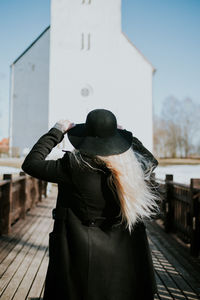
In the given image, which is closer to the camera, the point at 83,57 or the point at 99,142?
the point at 99,142

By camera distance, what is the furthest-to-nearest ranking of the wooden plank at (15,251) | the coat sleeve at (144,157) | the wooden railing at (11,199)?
the wooden railing at (11,199) → the wooden plank at (15,251) → the coat sleeve at (144,157)

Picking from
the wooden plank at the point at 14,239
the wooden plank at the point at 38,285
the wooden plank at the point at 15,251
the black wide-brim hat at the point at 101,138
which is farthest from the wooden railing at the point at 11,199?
the black wide-brim hat at the point at 101,138

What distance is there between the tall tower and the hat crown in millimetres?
22333

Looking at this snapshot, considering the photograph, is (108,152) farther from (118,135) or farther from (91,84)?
(91,84)

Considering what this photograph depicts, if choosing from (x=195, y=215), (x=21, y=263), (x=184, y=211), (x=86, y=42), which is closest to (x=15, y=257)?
(x=21, y=263)

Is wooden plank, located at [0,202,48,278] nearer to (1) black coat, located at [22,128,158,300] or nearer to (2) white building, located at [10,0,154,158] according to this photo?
(1) black coat, located at [22,128,158,300]

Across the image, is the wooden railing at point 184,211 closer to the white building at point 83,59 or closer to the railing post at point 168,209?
the railing post at point 168,209

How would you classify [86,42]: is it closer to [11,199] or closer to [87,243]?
[11,199]

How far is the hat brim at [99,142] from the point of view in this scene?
6.09 feet

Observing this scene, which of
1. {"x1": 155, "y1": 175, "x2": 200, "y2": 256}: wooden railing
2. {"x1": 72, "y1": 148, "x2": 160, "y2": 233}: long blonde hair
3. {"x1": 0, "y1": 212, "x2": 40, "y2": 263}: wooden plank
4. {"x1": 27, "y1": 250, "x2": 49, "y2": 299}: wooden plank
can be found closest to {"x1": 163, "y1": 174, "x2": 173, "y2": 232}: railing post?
{"x1": 155, "y1": 175, "x2": 200, "y2": 256}: wooden railing

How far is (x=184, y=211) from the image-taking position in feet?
19.4

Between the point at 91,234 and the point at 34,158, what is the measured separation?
1.92ft

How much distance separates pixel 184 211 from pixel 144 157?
4.17 meters

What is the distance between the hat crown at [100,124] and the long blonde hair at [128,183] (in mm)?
155
